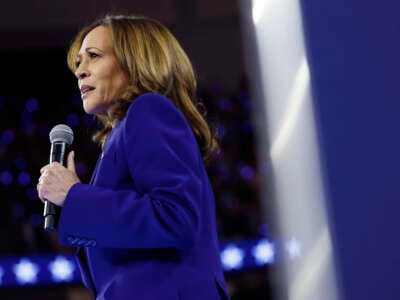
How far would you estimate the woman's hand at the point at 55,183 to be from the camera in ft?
2.74

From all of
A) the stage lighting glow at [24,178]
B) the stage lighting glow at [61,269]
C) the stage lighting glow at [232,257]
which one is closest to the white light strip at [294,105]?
the stage lighting glow at [232,257]

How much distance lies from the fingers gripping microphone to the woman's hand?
14 mm

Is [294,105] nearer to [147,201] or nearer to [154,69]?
[154,69]

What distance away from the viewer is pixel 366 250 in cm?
89

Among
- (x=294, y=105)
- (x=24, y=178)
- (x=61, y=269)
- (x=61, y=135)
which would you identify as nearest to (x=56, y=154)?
(x=61, y=135)

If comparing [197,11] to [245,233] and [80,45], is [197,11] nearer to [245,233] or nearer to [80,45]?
[245,233]

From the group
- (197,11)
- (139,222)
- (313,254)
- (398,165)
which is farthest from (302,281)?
(197,11)

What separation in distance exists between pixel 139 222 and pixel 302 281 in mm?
326

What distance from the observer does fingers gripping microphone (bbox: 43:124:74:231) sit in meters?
0.84

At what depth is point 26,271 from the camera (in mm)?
4367

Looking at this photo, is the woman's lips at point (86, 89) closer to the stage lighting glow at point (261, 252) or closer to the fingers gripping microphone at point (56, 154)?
the fingers gripping microphone at point (56, 154)

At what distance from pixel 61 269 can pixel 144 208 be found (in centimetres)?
376

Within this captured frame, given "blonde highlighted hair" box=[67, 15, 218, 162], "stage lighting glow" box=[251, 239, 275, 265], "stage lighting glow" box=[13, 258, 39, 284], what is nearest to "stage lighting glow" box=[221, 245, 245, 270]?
"stage lighting glow" box=[251, 239, 275, 265]

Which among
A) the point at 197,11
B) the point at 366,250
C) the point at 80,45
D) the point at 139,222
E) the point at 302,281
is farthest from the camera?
the point at 197,11
